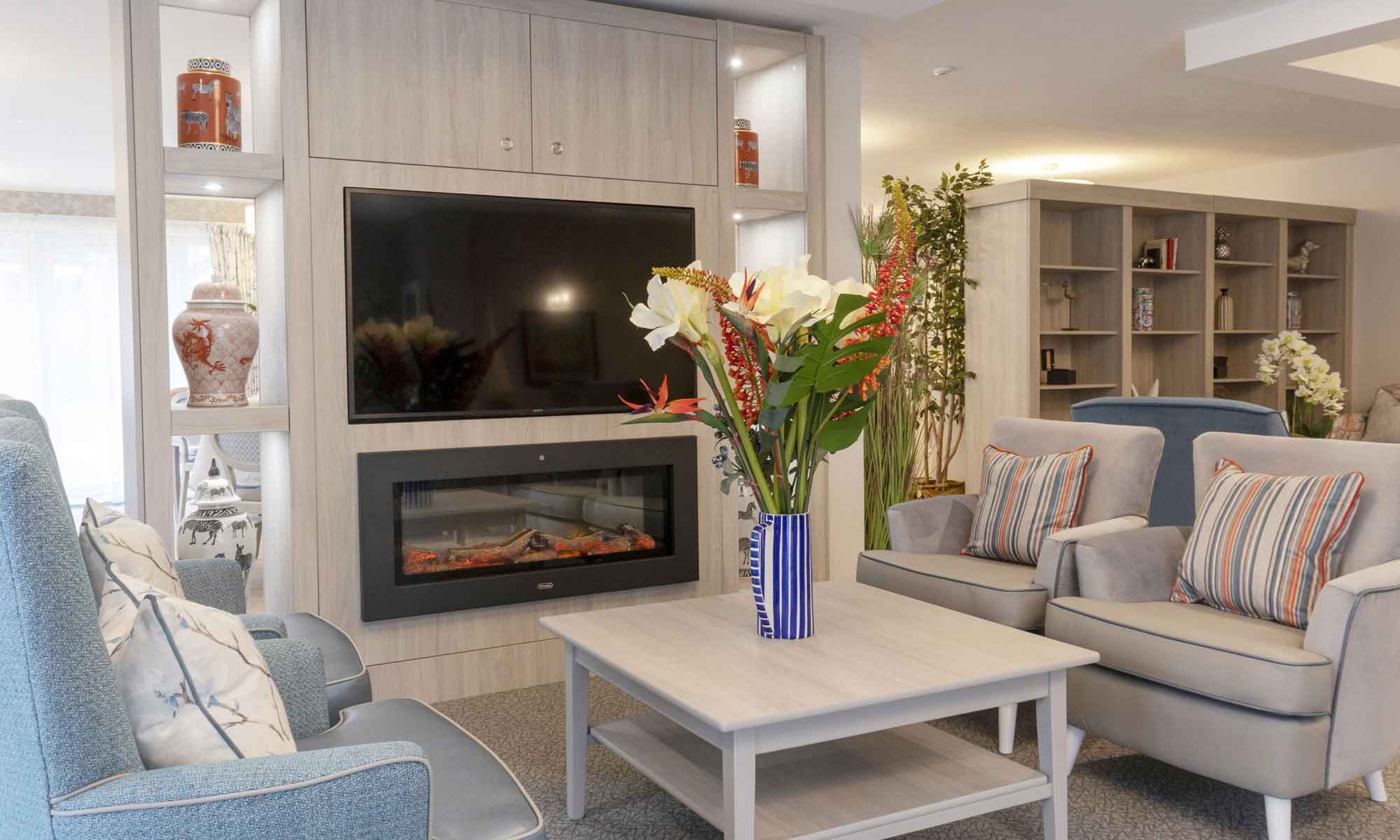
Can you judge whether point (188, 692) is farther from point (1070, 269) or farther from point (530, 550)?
point (1070, 269)

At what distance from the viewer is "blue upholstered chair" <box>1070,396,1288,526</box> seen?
12.3 ft

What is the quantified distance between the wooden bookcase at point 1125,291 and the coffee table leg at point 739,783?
486 cm

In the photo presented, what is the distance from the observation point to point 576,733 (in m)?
2.69

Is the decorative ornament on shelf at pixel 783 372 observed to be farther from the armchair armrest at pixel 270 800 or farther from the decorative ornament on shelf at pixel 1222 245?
the decorative ornament on shelf at pixel 1222 245

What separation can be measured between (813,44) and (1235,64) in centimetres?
186

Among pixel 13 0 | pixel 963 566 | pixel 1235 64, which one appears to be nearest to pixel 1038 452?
pixel 963 566

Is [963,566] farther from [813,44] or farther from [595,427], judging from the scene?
[813,44]

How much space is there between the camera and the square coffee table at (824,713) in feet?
6.67

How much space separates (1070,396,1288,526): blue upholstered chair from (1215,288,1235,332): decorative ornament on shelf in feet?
13.2

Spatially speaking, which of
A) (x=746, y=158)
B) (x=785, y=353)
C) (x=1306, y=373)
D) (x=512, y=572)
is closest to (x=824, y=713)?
(x=785, y=353)

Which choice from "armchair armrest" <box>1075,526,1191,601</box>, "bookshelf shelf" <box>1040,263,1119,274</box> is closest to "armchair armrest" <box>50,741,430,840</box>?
"armchair armrest" <box>1075,526,1191,601</box>

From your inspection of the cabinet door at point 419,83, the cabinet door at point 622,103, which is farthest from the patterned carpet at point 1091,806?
the cabinet door at point 622,103

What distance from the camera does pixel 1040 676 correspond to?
227cm

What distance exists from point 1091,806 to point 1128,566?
2.12ft
